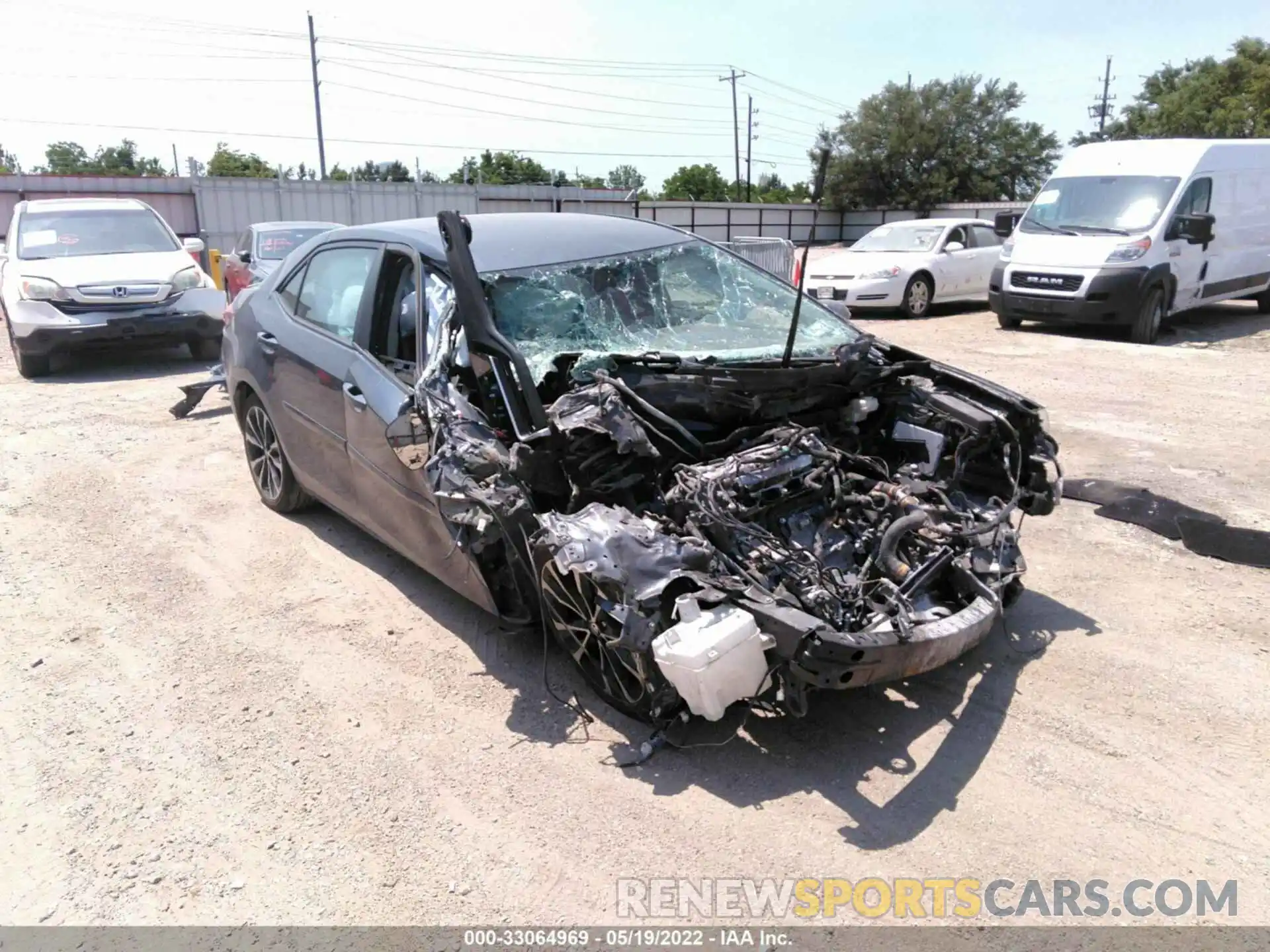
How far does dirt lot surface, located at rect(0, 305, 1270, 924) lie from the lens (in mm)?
2852

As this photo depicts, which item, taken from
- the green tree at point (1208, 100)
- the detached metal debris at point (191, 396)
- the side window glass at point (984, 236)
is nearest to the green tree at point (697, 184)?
the green tree at point (1208, 100)

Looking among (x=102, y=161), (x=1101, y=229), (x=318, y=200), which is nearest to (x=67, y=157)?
(x=102, y=161)

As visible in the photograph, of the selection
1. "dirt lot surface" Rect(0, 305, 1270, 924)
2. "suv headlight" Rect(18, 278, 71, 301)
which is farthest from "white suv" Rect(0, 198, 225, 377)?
"dirt lot surface" Rect(0, 305, 1270, 924)

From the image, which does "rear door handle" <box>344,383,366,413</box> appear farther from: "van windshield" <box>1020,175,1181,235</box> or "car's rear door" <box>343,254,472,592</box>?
"van windshield" <box>1020,175,1181,235</box>

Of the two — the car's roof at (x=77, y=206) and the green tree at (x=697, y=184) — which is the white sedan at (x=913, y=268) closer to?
the car's roof at (x=77, y=206)

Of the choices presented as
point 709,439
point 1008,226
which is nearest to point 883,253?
point 1008,226

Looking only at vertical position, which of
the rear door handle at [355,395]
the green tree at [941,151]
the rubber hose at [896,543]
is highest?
the green tree at [941,151]

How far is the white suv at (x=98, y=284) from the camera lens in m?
10.1

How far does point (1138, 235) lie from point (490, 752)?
11800 millimetres

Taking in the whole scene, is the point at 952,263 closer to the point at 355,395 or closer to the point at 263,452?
the point at 263,452

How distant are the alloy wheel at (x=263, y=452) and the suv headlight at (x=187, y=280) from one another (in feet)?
18.7

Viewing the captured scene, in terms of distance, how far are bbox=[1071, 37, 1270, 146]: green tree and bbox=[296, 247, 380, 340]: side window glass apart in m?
37.2

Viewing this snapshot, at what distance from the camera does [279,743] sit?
3.56m

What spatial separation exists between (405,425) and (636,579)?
4.64 ft
